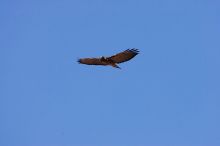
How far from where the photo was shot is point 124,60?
47344mm

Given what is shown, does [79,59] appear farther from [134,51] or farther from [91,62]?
[134,51]

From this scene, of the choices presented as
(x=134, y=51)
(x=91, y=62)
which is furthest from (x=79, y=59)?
(x=134, y=51)

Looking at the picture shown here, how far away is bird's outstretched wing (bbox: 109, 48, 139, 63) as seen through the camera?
46656 mm

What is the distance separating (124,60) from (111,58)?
0.77 meters

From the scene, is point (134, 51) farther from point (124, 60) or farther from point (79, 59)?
point (79, 59)

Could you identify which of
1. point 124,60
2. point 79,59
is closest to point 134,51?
point 124,60

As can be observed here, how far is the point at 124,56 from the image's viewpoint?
47.0 m

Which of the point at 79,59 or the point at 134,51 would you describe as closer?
the point at 134,51

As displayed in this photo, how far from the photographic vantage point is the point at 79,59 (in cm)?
4991

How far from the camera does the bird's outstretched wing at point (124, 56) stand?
A: 46.7m

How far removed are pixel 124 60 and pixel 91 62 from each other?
9.15ft

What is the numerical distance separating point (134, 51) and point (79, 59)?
4603mm

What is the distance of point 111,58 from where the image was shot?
47500 mm
